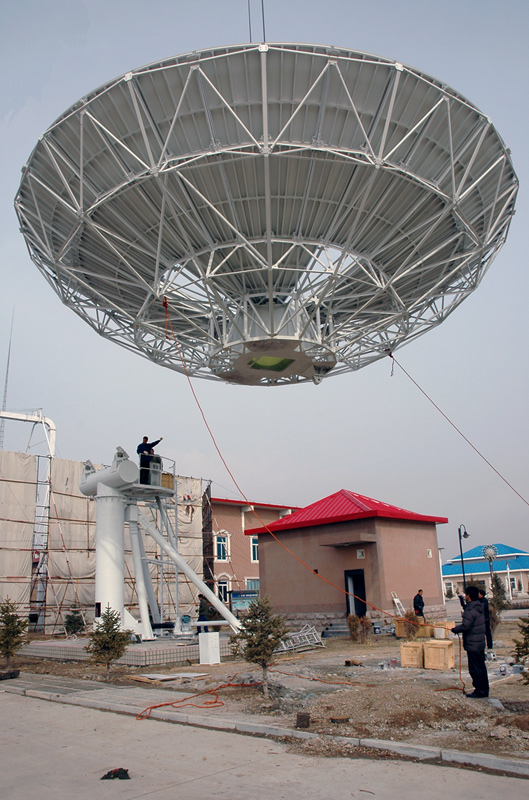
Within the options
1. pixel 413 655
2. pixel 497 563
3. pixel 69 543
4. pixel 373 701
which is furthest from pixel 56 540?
pixel 497 563

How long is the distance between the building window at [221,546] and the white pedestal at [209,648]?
24892 millimetres

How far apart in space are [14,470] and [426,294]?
74.5 ft

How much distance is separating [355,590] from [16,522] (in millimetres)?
16822

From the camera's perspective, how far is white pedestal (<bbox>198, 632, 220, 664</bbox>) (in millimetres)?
15297

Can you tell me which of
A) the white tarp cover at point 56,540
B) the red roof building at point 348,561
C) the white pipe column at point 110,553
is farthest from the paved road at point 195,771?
the white tarp cover at point 56,540

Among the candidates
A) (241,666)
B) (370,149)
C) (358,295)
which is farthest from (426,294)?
(241,666)

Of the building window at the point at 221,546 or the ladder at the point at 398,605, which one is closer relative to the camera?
the ladder at the point at 398,605

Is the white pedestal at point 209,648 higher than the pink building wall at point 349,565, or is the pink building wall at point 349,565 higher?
the pink building wall at point 349,565

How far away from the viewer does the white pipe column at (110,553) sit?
1803 cm

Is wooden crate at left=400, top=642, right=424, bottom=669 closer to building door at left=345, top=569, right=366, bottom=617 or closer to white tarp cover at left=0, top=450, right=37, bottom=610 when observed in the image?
building door at left=345, top=569, right=366, bottom=617

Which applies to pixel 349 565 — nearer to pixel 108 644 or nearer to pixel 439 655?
pixel 439 655

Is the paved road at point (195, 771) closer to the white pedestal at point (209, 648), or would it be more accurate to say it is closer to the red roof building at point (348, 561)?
the white pedestal at point (209, 648)

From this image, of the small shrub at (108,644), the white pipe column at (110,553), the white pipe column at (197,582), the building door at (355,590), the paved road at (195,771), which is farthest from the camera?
the building door at (355,590)

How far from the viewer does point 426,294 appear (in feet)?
56.8
